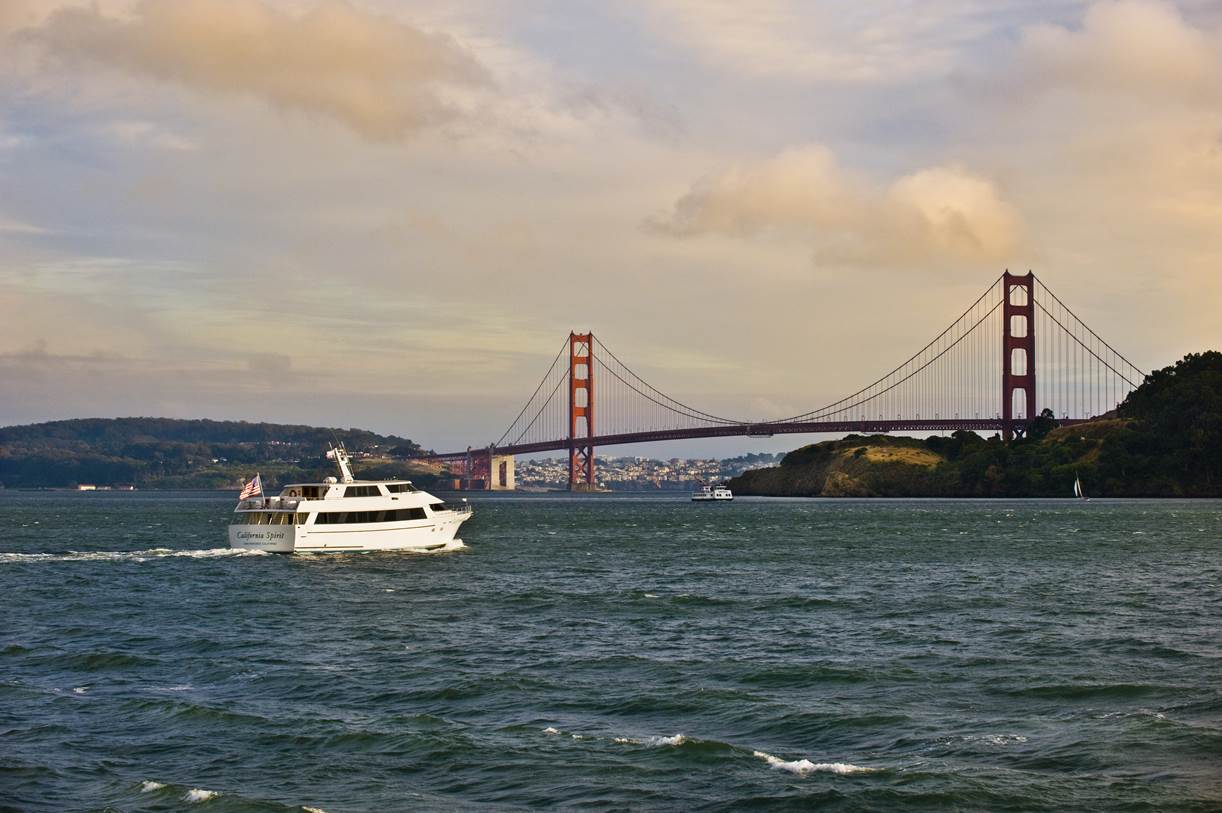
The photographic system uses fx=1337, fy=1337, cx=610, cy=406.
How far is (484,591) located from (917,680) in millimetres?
24048

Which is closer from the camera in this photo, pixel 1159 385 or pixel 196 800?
pixel 196 800

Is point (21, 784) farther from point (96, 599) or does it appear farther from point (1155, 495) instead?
point (1155, 495)

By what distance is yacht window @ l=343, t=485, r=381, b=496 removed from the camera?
6762 cm

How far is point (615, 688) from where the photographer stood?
94.5 ft

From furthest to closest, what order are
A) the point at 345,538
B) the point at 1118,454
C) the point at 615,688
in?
1. the point at 1118,454
2. the point at 345,538
3. the point at 615,688

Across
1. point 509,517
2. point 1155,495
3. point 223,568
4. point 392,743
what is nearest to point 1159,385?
point 1155,495

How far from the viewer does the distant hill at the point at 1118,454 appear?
161 meters

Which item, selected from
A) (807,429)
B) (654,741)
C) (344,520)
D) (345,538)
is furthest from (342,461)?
(807,429)

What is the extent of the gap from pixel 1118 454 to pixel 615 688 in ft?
499

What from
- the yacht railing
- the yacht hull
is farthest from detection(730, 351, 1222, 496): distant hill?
the yacht railing

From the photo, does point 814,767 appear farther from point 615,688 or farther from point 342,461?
point 342,461

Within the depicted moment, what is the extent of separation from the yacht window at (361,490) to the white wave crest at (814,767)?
48.0m

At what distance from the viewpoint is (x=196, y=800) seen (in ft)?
66.5

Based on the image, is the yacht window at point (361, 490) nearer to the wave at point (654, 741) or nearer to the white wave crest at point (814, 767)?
the wave at point (654, 741)
